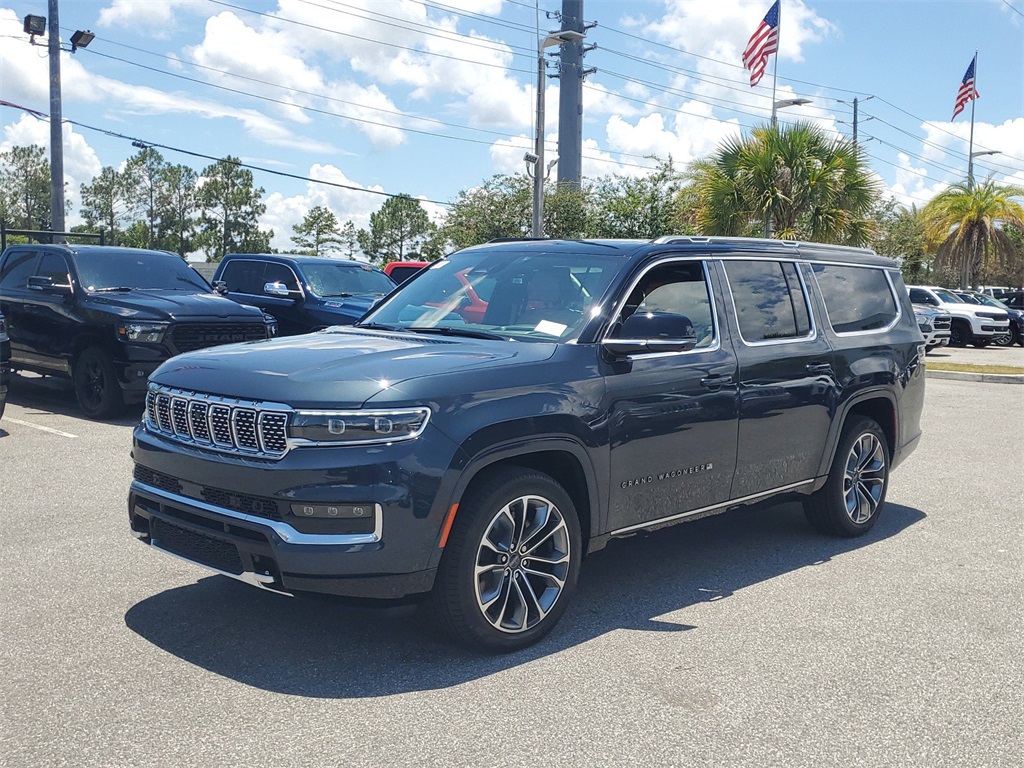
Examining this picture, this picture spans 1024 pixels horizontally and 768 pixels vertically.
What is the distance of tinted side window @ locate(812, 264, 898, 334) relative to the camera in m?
6.60

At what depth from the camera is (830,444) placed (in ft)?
21.0

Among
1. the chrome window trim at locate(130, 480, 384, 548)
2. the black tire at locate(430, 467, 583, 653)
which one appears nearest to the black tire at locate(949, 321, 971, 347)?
the black tire at locate(430, 467, 583, 653)

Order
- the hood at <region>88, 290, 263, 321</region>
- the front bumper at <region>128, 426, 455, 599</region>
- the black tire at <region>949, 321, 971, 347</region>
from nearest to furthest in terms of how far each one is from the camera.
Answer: the front bumper at <region>128, 426, 455, 599</region> → the hood at <region>88, 290, 263, 321</region> → the black tire at <region>949, 321, 971, 347</region>

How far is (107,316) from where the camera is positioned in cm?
1129

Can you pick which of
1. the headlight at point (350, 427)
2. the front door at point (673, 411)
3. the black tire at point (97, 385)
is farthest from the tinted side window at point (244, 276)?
the headlight at point (350, 427)

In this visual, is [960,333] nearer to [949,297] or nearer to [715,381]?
[949,297]

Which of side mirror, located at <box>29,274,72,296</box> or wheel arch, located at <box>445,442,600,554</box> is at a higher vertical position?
side mirror, located at <box>29,274,72,296</box>

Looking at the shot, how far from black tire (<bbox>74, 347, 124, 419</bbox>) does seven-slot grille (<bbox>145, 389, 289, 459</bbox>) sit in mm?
6838

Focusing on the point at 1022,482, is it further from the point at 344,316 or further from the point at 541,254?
the point at 344,316

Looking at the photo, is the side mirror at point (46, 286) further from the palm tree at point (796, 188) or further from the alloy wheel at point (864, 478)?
the palm tree at point (796, 188)

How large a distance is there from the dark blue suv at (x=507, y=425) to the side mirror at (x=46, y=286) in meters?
7.20

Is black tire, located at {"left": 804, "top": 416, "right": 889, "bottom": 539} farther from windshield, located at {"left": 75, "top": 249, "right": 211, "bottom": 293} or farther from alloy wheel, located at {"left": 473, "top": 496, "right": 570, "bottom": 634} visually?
windshield, located at {"left": 75, "top": 249, "right": 211, "bottom": 293}

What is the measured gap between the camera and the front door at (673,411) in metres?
4.98

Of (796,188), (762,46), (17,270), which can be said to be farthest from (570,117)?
(17,270)
